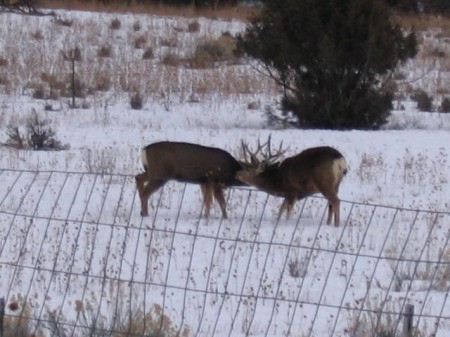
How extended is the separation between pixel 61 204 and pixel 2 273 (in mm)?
3131

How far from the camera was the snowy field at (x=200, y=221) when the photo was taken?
8.12 meters

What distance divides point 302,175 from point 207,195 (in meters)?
0.99

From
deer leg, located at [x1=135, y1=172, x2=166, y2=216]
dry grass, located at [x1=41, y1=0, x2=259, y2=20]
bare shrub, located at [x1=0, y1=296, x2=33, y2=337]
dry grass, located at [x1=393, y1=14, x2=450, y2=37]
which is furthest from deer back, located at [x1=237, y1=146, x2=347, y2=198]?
dry grass, located at [x1=41, y1=0, x2=259, y2=20]

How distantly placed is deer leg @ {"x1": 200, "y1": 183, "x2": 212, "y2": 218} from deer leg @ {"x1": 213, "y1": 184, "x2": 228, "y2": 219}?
58 mm

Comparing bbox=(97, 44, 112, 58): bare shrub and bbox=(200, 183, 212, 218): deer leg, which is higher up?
bbox=(200, 183, 212, 218): deer leg

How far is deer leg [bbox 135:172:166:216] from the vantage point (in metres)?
12.3

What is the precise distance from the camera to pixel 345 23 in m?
18.3

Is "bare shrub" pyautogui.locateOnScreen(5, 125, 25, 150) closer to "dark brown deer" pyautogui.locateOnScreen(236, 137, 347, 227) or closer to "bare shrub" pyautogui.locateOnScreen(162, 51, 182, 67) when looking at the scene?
"dark brown deer" pyautogui.locateOnScreen(236, 137, 347, 227)

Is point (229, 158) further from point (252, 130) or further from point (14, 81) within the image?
point (14, 81)

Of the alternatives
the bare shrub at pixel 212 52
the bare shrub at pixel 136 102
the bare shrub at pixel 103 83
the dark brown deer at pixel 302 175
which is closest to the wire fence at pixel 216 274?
the dark brown deer at pixel 302 175

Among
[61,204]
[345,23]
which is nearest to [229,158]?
[61,204]

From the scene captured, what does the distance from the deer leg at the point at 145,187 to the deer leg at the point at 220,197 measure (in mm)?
554

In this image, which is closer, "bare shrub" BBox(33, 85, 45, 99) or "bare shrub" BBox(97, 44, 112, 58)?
"bare shrub" BBox(33, 85, 45, 99)

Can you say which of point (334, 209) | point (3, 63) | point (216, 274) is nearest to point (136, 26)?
point (3, 63)
